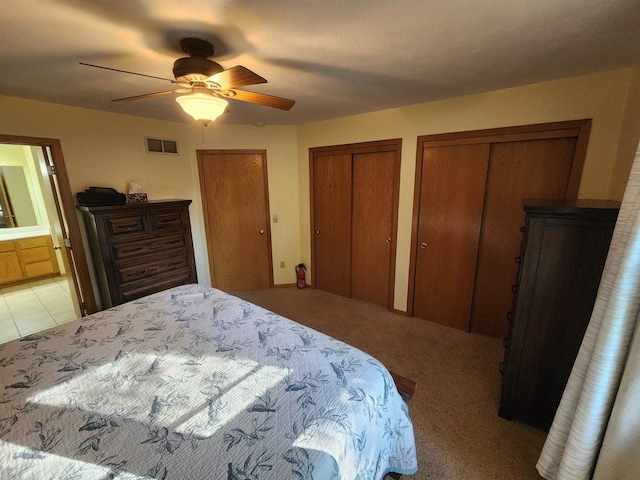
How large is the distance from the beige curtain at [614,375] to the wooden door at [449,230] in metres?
1.50

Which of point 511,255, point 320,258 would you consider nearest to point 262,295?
point 320,258

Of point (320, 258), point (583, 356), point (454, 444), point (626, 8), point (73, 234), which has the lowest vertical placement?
point (454, 444)

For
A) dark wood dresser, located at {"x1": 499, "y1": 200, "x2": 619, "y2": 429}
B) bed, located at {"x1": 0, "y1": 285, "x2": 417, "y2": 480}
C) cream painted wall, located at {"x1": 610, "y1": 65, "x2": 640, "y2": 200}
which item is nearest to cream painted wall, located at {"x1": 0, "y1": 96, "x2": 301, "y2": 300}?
bed, located at {"x1": 0, "y1": 285, "x2": 417, "y2": 480}

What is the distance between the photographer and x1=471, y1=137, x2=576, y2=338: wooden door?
83.4 inches

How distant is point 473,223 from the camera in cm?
250

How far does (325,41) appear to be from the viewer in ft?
4.48

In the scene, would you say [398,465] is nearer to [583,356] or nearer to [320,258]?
[583,356]

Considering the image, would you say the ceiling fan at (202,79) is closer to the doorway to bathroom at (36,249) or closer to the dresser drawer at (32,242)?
the doorway to bathroom at (36,249)

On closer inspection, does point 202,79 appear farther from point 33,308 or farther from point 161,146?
point 33,308

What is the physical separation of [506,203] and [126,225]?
3.51m

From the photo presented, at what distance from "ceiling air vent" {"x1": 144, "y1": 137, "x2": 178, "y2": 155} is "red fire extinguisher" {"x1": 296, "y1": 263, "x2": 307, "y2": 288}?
2193 millimetres

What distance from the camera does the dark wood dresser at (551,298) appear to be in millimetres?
1330

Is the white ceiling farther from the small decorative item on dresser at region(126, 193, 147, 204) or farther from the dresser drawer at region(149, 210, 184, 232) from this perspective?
the dresser drawer at region(149, 210, 184, 232)

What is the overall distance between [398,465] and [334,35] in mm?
2060
